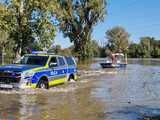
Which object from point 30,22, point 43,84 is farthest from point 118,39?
point 43,84

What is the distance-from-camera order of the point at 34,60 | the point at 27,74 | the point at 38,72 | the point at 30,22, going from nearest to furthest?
the point at 27,74 → the point at 38,72 → the point at 34,60 → the point at 30,22

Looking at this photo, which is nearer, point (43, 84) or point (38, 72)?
point (38, 72)

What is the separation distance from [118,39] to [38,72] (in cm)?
13398

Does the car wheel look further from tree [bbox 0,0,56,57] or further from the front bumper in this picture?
tree [bbox 0,0,56,57]

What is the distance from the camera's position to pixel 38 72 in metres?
19.2

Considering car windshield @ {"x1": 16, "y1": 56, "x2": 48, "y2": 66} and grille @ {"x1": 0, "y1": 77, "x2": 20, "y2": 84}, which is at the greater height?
car windshield @ {"x1": 16, "y1": 56, "x2": 48, "y2": 66}

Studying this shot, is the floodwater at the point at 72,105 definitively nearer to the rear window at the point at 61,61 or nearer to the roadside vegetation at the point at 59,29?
the rear window at the point at 61,61

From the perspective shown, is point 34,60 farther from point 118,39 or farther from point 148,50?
point 148,50

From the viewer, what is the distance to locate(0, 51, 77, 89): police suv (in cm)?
1852

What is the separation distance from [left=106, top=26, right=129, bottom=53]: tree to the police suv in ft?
424

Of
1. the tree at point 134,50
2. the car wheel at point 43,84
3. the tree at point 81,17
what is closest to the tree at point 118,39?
the tree at point 134,50

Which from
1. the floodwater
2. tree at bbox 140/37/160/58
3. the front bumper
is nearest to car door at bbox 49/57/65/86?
the floodwater

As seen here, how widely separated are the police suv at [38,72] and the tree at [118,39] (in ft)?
424

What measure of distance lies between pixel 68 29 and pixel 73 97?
56506 mm
